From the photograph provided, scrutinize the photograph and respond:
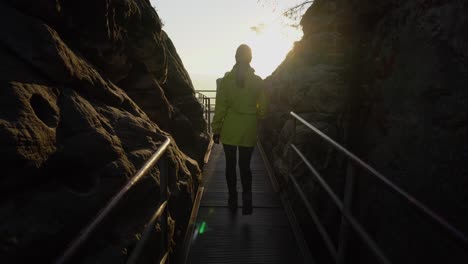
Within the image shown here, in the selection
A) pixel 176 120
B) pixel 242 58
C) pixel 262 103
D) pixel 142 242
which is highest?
pixel 242 58

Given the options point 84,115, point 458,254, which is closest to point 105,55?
point 84,115

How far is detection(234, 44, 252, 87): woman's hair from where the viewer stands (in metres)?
3.91

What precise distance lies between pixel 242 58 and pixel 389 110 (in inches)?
99.5

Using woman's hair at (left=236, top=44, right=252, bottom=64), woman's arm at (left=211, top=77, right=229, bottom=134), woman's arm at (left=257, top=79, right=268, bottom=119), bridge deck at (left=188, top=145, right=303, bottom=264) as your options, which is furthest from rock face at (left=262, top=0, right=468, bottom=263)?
woman's hair at (left=236, top=44, right=252, bottom=64)

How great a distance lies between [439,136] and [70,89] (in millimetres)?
3711

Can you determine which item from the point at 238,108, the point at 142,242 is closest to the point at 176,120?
the point at 238,108

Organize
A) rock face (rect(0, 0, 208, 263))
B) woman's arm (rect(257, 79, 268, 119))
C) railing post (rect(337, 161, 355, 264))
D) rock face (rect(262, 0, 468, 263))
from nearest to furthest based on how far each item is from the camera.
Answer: rock face (rect(0, 0, 208, 263)), railing post (rect(337, 161, 355, 264)), rock face (rect(262, 0, 468, 263)), woman's arm (rect(257, 79, 268, 119))

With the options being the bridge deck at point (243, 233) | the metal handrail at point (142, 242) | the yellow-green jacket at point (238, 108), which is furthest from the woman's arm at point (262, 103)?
the metal handrail at point (142, 242)

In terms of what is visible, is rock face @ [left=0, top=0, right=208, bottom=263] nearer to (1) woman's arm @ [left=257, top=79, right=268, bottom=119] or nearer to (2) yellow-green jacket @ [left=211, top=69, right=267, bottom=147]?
(2) yellow-green jacket @ [left=211, top=69, right=267, bottom=147]

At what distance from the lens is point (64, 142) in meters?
2.14

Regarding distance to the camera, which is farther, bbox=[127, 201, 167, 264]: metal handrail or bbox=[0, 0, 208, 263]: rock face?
bbox=[127, 201, 167, 264]: metal handrail

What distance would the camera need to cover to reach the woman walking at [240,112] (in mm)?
3973

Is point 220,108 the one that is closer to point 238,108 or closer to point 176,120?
point 238,108

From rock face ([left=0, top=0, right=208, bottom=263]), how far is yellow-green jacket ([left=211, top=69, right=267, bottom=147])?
0.92m
